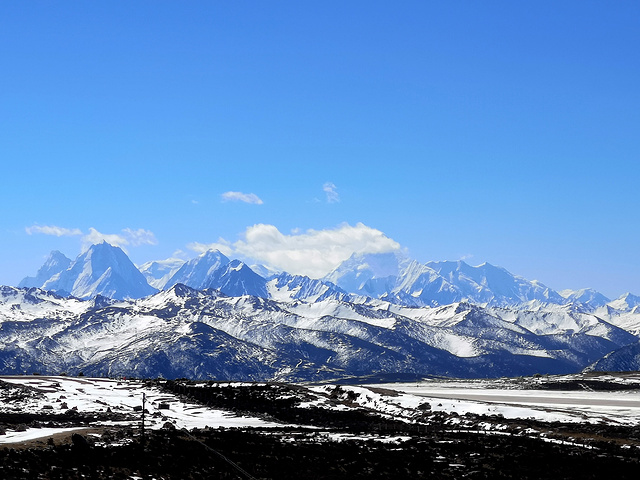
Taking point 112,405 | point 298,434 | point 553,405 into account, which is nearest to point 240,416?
point 112,405

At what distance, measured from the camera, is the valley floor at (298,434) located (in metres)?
52.4

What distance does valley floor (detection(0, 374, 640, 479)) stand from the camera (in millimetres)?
52406

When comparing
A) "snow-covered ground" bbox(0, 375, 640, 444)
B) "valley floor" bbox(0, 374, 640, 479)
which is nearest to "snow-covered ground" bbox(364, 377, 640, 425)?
"snow-covered ground" bbox(0, 375, 640, 444)

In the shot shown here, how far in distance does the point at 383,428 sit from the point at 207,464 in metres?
37.2

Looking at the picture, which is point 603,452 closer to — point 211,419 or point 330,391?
point 211,419

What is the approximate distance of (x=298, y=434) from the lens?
74.2 meters

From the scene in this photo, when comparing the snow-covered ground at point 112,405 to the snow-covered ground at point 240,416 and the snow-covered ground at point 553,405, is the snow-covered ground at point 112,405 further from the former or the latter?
the snow-covered ground at point 553,405

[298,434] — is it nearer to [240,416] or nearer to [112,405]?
[240,416]

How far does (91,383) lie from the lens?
13812 cm

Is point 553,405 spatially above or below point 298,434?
above

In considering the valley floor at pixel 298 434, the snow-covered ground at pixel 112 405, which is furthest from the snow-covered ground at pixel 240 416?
the valley floor at pixel 298 434

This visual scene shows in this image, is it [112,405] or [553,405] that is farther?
[553,405]

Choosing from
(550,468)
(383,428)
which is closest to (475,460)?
(550,468)

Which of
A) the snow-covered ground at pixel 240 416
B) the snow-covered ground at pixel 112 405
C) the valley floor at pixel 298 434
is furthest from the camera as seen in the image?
the snow-covered ground at pixel 240 416
